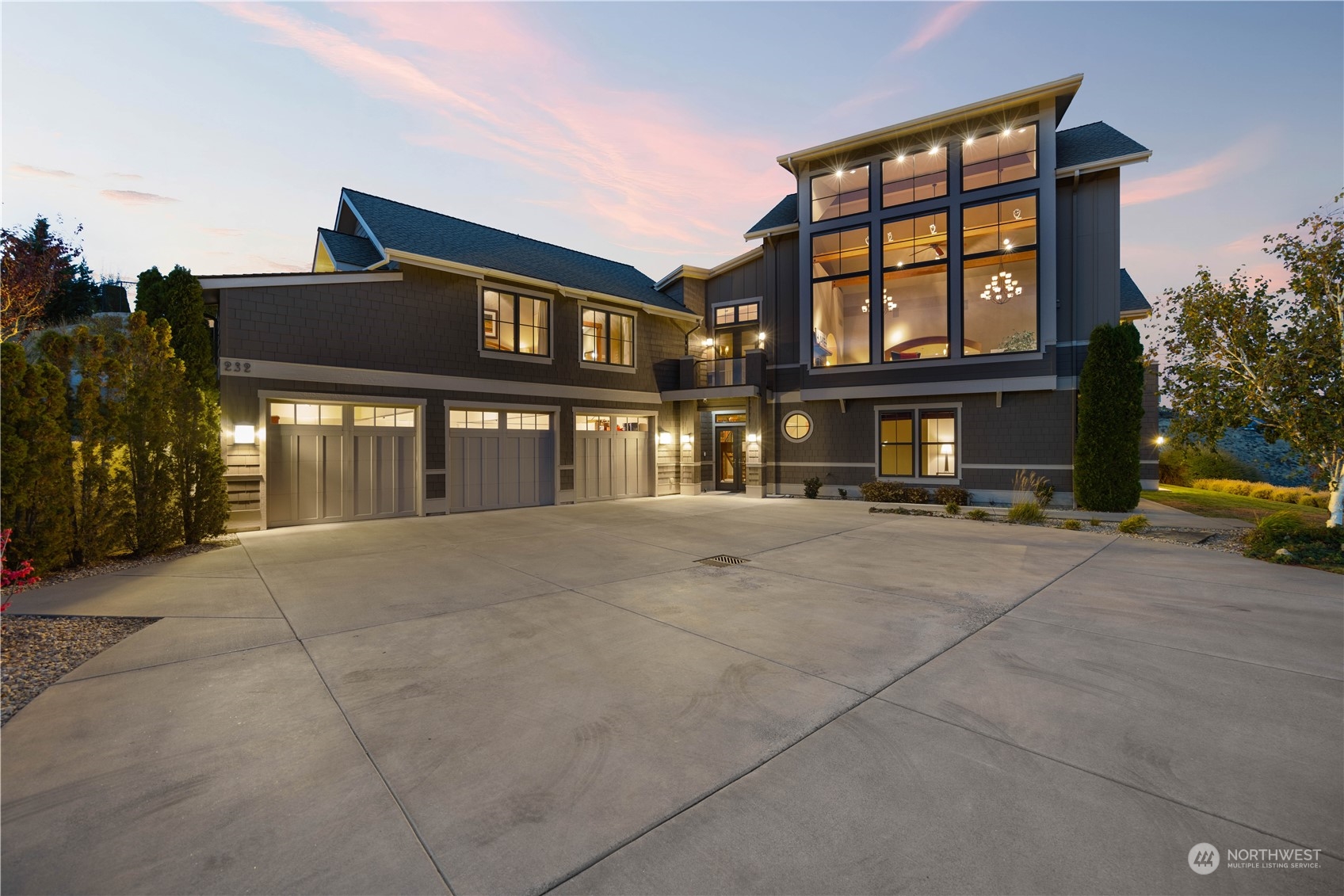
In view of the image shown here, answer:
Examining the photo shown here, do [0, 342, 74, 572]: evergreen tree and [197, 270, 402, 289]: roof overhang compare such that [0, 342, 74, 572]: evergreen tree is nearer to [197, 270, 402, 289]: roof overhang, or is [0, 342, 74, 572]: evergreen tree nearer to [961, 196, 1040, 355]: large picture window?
[197, 270, 402, 289]: roof overhang

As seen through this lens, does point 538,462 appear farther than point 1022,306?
No

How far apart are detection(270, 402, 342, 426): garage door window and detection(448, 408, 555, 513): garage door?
2380 millimetres

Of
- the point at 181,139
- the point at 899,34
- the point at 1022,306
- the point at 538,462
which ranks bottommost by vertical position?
the point at 538,462

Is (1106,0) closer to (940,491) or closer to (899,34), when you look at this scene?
(899,34)

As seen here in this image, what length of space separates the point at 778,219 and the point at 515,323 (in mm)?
9040

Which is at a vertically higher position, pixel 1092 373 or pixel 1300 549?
pixel 1092 373

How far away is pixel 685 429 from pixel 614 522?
7243 mm

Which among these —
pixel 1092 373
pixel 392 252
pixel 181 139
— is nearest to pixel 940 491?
pixel 1092 373

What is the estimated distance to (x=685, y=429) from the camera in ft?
59.5

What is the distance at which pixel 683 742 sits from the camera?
9.63 feet

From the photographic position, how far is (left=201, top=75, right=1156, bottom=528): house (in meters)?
11.3

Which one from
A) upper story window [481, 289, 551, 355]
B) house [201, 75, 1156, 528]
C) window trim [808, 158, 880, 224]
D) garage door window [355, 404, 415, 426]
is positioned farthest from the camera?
window trim [808, 158, 880, 224]

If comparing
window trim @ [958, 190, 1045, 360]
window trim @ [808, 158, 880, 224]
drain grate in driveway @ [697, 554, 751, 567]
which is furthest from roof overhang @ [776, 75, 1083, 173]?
drain grate in driveway @ [697, 554, 751, 567]

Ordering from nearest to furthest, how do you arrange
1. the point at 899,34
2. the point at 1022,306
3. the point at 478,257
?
1. the point at 899,34
2. the point at 478,257
3. the point at 1022,306
